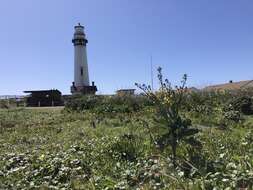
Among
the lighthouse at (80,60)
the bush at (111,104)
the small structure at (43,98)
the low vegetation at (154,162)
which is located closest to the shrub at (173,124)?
the low vegetation at (154,162)

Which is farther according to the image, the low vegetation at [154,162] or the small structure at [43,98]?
the small structure at [43,98]

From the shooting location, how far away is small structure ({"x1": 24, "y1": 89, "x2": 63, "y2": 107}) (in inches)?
1768

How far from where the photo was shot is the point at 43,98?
4559 cm

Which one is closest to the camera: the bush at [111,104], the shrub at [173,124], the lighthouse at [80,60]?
the shrub at [173,124]

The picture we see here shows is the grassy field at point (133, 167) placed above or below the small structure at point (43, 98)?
below

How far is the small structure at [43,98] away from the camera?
4491cm

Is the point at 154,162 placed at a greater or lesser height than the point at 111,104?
lesser

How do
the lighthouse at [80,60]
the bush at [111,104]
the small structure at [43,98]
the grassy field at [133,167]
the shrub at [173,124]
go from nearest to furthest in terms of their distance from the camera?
the grassy field at [133,167] → the shrub at [173,124] → the bush at [111,104] → the small structure at [43,98] → the lighthouse at [80,60]

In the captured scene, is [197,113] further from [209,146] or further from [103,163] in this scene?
[103,163]

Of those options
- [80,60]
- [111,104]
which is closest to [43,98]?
[80,60]

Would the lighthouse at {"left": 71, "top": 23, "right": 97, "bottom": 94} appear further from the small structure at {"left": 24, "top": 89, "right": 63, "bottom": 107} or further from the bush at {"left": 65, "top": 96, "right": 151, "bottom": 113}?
the bush at {"left": 65, "top": 96, "right": 151, "bottom": 113}

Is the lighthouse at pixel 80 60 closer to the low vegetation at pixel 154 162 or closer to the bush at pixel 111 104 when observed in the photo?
the bush at pixel 111 104

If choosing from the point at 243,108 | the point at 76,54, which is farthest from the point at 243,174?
the point at 76,54

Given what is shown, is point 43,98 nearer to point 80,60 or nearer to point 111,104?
point 80,60
